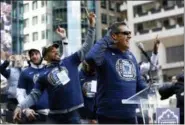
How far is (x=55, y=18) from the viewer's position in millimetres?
55656

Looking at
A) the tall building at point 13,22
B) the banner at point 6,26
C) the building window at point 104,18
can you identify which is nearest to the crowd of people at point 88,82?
the banner at point 6,26

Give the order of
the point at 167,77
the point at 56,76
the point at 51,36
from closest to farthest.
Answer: the point at 56,76, the point at 167,77, the point at 51,36

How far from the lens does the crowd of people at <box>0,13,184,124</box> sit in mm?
5004

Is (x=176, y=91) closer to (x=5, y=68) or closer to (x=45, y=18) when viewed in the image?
(x=5, y=68)

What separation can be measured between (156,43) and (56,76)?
1199mm

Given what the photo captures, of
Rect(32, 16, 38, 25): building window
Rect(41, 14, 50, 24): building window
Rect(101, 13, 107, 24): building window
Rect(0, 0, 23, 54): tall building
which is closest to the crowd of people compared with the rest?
Rect(0, 0, 23, 54): tall building

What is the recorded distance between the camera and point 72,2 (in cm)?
5628

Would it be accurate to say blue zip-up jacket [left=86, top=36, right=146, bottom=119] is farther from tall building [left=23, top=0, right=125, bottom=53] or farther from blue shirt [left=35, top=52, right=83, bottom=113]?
tall building [left=23, top=0, right=125, bottom=53]

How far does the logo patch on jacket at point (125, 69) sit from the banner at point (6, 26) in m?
39.6

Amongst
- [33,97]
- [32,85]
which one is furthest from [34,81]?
[33,97]

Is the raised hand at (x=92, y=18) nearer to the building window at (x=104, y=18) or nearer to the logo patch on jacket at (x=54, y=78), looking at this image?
the logo patch on jacket at (x=54, y=78)

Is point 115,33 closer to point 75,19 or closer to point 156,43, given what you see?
point 156,43

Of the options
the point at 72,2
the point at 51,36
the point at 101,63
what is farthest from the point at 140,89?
the point at 72,2

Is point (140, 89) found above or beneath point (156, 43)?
beneath
